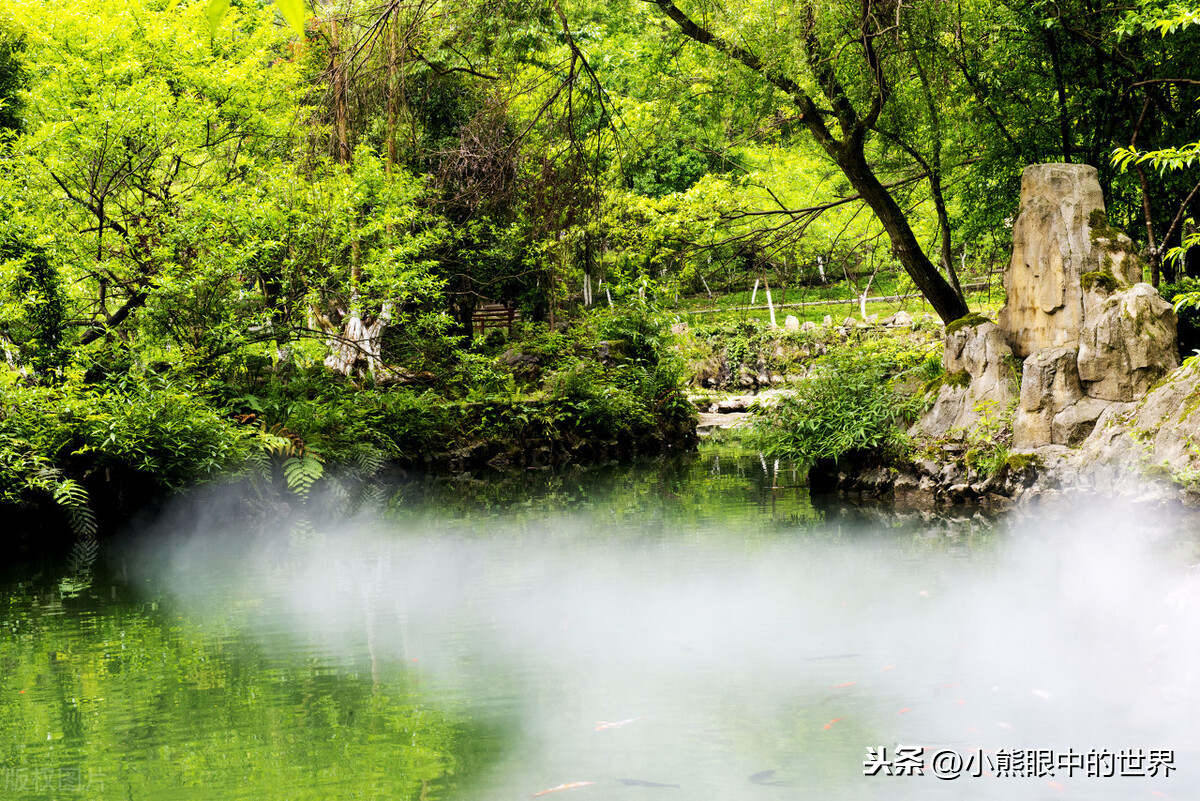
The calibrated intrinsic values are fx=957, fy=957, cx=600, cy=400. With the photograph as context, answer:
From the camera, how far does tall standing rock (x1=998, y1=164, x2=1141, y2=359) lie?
36.1 feet

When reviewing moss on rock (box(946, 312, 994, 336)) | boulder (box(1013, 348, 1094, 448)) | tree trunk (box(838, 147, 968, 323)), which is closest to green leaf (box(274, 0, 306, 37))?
boulder (box(1013, 348, 1094, 448))

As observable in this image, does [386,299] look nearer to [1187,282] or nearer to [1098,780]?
[1187,282]

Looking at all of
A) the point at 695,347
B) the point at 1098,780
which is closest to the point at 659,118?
the point at 1098,780

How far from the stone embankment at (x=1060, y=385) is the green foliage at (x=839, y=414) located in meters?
0.39

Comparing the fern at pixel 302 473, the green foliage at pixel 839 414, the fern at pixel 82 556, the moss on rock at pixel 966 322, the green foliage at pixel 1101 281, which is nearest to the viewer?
the fern at pixel 82 556

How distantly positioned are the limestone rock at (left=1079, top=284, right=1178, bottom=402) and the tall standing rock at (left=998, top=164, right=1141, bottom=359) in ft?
1.73

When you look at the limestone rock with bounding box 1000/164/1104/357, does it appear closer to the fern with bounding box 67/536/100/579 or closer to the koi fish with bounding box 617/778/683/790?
the koi fish with bounding box 617/778/683/790

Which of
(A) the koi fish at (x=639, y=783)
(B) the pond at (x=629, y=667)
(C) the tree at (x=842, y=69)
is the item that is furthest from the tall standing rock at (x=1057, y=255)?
(A) the koi fish at (x=639, y=783)

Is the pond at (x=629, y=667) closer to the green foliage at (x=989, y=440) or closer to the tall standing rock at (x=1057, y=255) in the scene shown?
the green foliage at (x=989, y=440)

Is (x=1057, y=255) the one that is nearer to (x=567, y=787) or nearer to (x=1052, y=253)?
(x=1052, y=253)

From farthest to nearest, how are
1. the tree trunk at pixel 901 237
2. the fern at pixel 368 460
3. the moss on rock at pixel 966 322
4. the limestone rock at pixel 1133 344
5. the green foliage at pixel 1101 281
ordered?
the fern at pixel 368 460
the tree trunk at pixel 901 237
the moss on rock at pixel 966 322
the green foliage at pixel 1101 281
the limestone rock at pixel 1133 344

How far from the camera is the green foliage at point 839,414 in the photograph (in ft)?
40.2

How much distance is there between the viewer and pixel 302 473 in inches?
477

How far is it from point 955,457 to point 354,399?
29.5 feet
